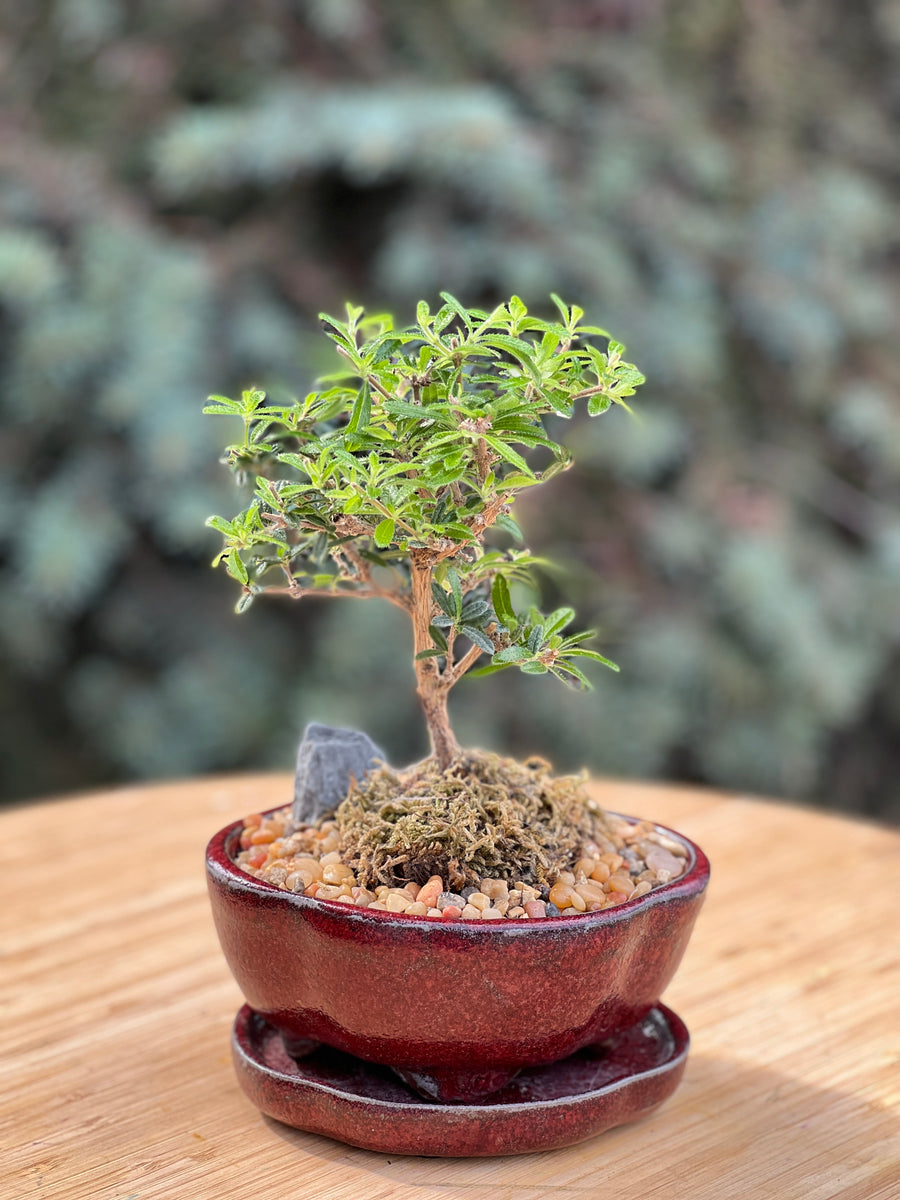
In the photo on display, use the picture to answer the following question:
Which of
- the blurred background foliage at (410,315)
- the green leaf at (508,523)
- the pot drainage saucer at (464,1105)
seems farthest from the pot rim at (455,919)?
the blurred background foliage at (410,315)

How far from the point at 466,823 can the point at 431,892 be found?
5cm

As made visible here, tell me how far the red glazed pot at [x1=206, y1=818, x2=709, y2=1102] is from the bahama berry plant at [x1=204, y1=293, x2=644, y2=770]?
152 mm

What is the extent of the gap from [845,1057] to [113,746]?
1403 millimetres

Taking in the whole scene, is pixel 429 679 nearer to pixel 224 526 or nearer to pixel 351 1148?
pixel 224 526

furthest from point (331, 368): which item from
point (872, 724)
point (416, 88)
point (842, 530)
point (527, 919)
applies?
point (872, 724)

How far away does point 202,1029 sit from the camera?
0.92 metres

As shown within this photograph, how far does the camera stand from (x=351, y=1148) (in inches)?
28.8

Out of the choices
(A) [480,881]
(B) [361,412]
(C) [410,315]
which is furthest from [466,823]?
(C) [410,315]

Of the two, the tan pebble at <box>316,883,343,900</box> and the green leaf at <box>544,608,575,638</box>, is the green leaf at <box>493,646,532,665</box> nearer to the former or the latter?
the green leaf at <box>544,608,575,638</box>

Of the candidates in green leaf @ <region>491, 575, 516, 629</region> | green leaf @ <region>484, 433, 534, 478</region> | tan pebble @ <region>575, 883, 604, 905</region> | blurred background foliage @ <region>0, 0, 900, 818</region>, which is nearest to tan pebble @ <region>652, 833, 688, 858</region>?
tan pebble @ <region>575, 883, 604, 905</region>

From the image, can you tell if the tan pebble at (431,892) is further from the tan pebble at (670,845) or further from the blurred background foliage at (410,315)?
the blurred background foliage at (410,315)

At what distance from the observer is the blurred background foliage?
5.92ft

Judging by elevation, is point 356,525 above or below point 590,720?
→ above

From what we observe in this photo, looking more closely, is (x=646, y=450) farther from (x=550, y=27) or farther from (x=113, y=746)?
(x=113, y=746)
